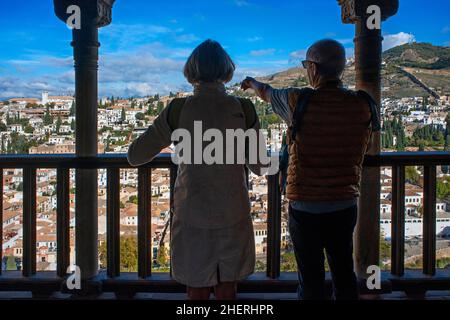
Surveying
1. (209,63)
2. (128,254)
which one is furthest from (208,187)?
(128,254)

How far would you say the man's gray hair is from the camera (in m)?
1.95

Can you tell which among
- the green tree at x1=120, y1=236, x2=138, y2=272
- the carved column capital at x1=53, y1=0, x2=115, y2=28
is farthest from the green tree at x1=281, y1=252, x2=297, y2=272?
the carved column capital at x1=53, y1=0, x2=115, y2=28

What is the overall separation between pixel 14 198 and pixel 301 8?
2476mm

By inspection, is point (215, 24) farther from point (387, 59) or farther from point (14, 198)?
point (14, 198)

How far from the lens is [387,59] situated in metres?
3.23

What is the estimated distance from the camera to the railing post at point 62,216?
3137 mm

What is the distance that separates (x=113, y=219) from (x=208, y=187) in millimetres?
1561

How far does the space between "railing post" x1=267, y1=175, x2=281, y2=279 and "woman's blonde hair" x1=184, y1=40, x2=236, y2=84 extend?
4.65 feet

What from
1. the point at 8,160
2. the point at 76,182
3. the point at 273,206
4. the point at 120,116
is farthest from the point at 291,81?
the point at 8,160

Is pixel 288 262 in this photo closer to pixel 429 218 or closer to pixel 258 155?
pixel 429 218

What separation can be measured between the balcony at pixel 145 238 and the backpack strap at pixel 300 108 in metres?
1.23

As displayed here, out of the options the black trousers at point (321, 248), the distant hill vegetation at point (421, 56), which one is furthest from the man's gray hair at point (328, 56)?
the distant hill vegetation at point (421, 56)

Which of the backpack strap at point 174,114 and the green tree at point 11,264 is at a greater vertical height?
the backpack strap at point 174,114

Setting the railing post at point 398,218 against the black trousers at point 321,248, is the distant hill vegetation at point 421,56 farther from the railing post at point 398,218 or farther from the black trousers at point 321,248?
the black trousers at point 321,248
